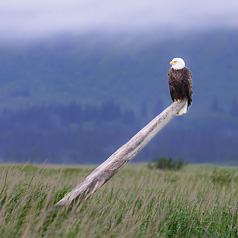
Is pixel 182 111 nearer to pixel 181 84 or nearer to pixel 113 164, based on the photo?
pixel 181 84

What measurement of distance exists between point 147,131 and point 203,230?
2.07 metres

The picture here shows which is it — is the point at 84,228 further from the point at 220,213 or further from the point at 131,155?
the point at 220,213

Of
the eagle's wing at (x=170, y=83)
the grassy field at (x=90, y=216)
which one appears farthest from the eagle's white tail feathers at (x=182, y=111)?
the grassy field at (x=90, y=216)

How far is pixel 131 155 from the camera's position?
6.93 meters

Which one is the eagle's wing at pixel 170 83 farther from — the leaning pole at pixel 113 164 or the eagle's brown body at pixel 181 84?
the leaning pole at pixel 113 164

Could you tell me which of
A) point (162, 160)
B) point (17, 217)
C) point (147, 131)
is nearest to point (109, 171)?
point (147, 131)

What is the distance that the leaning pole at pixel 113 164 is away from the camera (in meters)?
6.53

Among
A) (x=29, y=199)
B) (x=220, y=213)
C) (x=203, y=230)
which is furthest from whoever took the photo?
(x=220, y=213)

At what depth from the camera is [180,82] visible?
867 cm

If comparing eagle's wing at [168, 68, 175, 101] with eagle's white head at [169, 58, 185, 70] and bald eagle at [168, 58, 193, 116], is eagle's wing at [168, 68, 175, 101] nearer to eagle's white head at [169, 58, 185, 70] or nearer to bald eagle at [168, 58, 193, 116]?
bald eagle at [168, 58, 193, 116]

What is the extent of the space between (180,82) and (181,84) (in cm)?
5

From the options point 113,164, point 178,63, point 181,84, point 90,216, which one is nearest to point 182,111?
point 181,84

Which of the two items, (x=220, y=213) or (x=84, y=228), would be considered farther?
(x=220, y=213)

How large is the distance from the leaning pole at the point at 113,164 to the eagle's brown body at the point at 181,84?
1302mm
